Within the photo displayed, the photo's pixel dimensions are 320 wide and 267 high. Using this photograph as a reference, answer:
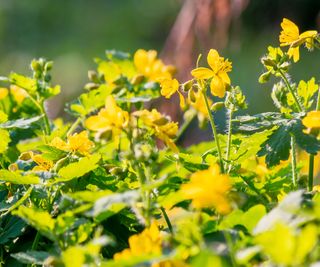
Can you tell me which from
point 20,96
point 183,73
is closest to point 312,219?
point 20,96

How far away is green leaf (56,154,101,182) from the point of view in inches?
51.4

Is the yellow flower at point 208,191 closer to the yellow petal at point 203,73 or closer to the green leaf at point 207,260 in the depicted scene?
the green leaf at point 207,260

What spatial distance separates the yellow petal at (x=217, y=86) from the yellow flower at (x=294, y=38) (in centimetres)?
12

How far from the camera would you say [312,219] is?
103 centimetres

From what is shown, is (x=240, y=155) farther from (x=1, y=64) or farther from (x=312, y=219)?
(x=1, y=64)

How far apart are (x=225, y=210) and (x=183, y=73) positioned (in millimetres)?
2469

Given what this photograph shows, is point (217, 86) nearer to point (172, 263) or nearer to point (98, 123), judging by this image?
point (98, 123)

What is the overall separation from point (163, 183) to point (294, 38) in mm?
382

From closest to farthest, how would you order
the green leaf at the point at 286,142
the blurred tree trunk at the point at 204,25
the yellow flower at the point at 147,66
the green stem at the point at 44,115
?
the green leaf at the point at 286,142
the green stem at the point at 44,115
the yellow flower at the point at 147,66
the blurred tree trunk at the point at 204,25

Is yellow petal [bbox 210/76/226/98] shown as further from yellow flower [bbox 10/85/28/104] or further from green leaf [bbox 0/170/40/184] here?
yellow flower [bbox 10/85/28/104]

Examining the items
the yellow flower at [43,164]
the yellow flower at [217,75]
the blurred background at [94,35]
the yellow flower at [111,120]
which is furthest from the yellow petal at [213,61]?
the blurred background at [94,35]

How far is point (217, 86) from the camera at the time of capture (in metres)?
1.41

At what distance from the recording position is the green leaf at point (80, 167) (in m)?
1.31

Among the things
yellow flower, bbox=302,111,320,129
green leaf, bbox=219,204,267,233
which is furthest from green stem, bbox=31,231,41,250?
yellow flower, bbox=302,111,320,129
